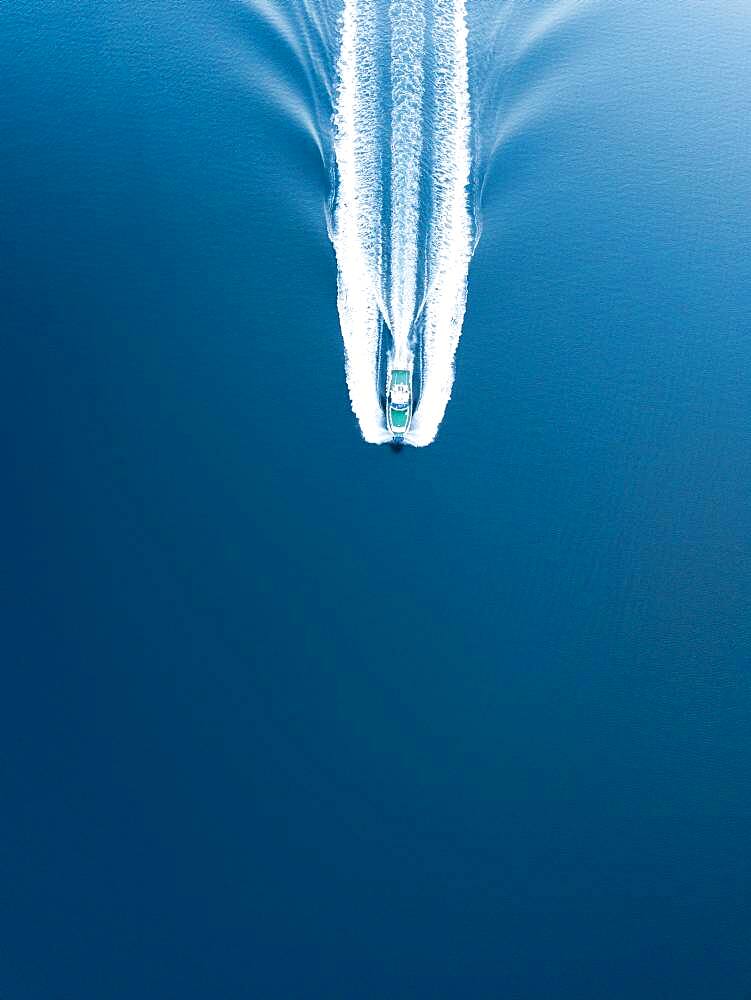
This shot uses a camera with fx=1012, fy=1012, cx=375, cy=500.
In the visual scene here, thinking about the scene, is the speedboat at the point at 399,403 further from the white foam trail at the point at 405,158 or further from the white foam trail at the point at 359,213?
the white foam trail at the point at 405,158

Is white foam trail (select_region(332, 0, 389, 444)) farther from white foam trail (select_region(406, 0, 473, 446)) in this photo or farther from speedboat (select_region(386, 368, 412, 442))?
white foam trail (select_region(406, 0, 473, 446))

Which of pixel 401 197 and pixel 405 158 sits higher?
pixel 405 158

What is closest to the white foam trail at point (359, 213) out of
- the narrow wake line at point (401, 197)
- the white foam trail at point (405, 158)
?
the narrow wake line at point (401, 197)

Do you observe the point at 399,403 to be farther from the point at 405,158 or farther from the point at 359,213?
the point at 405,158

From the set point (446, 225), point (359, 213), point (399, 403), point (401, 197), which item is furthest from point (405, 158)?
point (399, 403)

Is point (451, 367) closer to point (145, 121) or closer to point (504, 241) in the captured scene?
point (504, 241)

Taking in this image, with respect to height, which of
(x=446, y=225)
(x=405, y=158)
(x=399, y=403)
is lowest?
(x=399, y=403)
